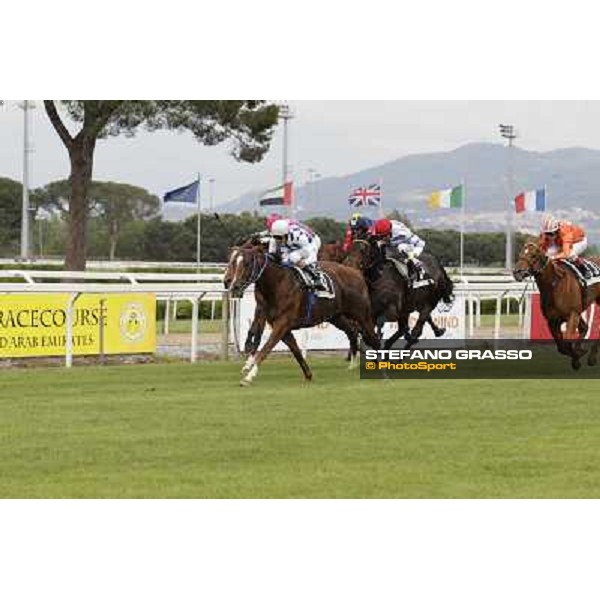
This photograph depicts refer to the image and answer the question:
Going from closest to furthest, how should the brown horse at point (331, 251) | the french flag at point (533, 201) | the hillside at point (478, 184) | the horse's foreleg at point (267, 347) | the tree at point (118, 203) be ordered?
the horse's foreleg at point (267, 347) → the brown horse at point (331, 251) → the french flag at point (533, 201) → the hillside at point (478, 184) → the tree at point (118, 203)

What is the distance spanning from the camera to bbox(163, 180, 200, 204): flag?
98.2 ft

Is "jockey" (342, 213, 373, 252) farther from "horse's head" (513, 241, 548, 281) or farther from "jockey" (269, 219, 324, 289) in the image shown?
"horse's head" (513, 241, 548, 281)

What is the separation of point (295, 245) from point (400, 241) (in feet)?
7.35

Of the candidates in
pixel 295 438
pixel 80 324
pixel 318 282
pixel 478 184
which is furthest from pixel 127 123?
pixel 478 184

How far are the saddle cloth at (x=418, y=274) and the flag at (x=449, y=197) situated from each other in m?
20.0

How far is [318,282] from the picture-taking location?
12844 mm

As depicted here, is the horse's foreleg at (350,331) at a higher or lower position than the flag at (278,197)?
lower

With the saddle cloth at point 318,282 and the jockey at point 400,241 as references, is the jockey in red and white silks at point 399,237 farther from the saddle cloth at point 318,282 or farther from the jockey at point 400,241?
the saddle cloth at point 318,282

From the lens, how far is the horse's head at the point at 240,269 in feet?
38.3

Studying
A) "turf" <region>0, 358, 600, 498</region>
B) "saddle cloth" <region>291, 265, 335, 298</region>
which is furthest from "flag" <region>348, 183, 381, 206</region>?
"turf" <region>0, 358, 600, 498</region>

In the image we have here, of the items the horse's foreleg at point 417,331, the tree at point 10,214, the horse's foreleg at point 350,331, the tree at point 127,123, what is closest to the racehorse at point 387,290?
the horse's foreleg at point 417,331

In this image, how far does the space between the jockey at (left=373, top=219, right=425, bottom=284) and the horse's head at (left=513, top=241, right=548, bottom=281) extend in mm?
1478

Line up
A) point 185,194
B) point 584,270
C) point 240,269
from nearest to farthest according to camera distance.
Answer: point 240,269, point 584,270, point 185,194

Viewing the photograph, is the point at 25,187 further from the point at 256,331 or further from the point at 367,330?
the point at 256,331
